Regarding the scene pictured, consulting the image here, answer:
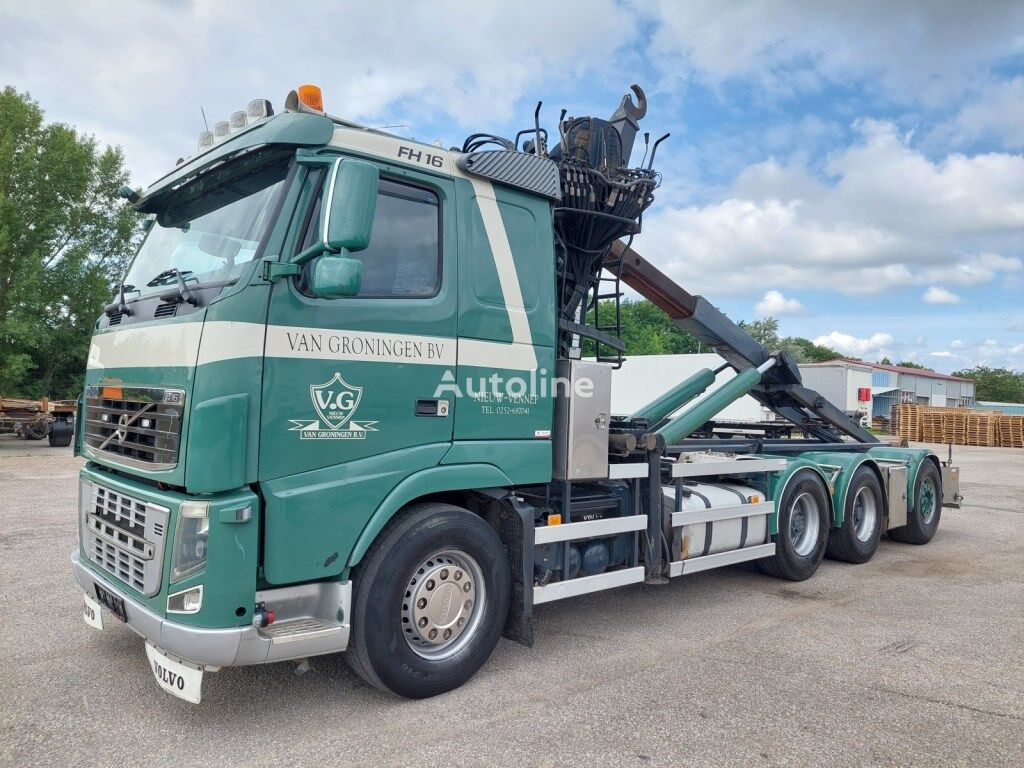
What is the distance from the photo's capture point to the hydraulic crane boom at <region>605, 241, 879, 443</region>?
679 centimetres

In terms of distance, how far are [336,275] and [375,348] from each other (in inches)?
22.9

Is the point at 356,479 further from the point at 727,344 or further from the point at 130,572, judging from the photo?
the point at 727,344

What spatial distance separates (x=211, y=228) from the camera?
4047 millimetres

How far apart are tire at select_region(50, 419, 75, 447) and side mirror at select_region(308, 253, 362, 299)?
20.5 metres

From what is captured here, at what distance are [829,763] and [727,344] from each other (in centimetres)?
486

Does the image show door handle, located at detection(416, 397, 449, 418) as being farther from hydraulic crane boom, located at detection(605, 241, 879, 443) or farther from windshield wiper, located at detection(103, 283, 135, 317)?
hydraulic crane boom, located at detection(605, 241, 879, 443)

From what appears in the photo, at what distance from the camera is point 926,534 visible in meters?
8.98

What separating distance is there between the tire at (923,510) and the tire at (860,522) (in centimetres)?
82

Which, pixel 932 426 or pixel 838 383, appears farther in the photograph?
pixel 838 383

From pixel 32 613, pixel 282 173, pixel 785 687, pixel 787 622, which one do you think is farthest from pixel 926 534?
pixel 32 613

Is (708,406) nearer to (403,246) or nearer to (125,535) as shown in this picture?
(403,246)

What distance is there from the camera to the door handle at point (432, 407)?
4.00 m

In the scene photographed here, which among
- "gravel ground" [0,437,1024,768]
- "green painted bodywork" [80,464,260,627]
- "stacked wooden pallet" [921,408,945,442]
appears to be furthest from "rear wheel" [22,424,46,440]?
"stacked wooden pallet" [921,408,945,442]

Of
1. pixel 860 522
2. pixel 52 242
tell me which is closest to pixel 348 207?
pixel 860 522
